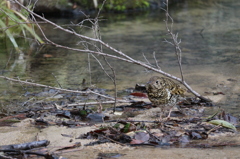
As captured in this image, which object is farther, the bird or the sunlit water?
the sunlit water

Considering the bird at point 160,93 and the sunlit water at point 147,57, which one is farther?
the sunlit water at point 147,57

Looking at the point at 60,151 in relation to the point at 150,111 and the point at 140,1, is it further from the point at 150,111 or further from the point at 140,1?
the point at 140,1

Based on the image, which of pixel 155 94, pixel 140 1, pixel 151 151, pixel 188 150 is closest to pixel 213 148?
pixel 188 150

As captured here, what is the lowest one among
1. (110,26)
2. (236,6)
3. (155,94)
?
(155,94)

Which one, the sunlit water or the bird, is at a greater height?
the sunlit water

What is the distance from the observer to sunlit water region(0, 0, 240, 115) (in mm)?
6640

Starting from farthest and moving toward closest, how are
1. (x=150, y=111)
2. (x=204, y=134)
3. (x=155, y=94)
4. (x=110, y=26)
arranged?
(x=110, y=26) < (x=150, y=111) < (x=155, y=94) < (x=204, y=134)

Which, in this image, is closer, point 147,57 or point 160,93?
point 160,93

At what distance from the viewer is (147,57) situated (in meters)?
8.80

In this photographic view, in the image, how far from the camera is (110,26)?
13602 mm

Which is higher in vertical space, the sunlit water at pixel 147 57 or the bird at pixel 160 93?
the sunlit water at pixel 147 57

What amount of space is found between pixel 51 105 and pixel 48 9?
1143cm

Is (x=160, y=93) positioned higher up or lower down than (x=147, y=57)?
lower down

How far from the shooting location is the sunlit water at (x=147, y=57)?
6640mm
